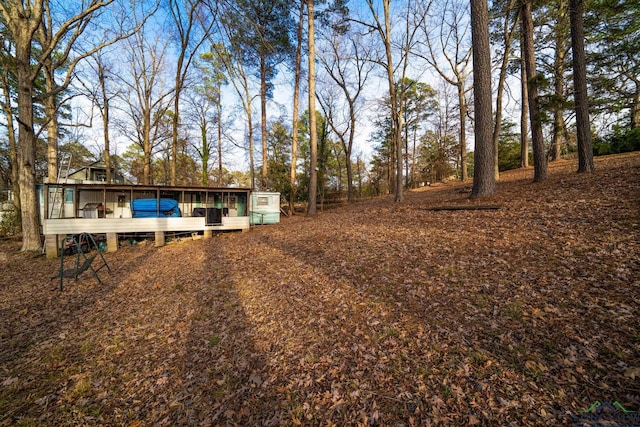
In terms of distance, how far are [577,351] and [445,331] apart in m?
1.14

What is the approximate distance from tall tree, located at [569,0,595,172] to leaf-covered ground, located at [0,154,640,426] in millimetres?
2559

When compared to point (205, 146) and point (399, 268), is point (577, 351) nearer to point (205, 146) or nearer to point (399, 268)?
point (399, 268)

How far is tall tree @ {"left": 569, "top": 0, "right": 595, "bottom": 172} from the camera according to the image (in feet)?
25.6

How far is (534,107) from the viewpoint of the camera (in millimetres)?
8828

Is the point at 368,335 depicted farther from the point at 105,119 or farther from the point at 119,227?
the point at 105,119

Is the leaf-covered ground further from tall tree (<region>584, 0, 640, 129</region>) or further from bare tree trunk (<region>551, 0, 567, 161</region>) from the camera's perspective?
tall tree (<region>584, 0, 640, 129</region>)

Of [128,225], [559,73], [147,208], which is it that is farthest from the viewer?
[559,73]

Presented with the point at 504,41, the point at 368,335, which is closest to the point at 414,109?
the point at 504,41

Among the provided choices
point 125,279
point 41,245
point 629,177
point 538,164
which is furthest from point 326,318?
point 41,245

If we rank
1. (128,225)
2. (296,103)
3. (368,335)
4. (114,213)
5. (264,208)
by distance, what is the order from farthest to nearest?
(296,103) < (264,208) < (114,213) < (128,225) < (368,335)

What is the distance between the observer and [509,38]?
12539 millimetres

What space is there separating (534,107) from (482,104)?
108 inches

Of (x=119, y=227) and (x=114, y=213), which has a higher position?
(x=114, y=213)

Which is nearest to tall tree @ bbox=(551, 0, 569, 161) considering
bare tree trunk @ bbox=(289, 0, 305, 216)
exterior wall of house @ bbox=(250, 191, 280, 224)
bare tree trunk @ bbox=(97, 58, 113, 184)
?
bare tree trunk @ bbox=(289, 0, 305, 216)
